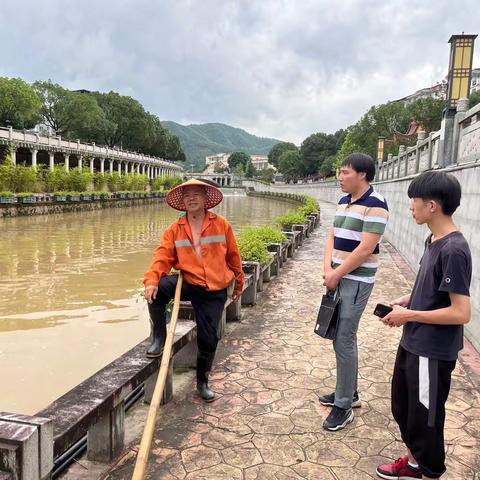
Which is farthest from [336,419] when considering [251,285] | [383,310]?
[251,285]

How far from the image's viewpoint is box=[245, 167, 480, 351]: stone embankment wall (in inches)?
181

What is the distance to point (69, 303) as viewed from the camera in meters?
7.62

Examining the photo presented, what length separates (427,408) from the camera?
2184 mm

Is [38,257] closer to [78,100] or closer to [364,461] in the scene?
[364,461]

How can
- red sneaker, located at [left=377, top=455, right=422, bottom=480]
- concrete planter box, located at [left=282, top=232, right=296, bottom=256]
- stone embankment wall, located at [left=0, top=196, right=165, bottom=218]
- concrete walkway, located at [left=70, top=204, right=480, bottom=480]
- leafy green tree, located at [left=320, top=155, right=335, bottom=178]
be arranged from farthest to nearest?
leafy green tree, located at [left=320, top=155, right=335, bottom=178]
stone embankment wall, located at [left=0, top=196, right=165, bottom=218]
concrete planter box, located at [left=282, top=232, right=296, bottom=256]
concrete walkway, located at [left=70, top=204, right=480, bottom=480]
red sneaker, located at [left=377, top=455, right=422, bottom=480]

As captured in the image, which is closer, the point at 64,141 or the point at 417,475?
the point at 417,475

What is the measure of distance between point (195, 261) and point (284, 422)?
1.32 meters

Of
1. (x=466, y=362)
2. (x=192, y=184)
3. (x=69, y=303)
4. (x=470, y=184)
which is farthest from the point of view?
(x=69, y=303)

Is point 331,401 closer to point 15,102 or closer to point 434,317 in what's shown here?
point 434,317

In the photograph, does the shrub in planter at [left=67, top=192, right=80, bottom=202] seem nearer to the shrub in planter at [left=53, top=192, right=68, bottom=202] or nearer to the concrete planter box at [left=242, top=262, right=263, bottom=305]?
the shrub in planter at [left=53, top=192, right=68, bottom=202]

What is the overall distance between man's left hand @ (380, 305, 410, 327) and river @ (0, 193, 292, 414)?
11.3 feet

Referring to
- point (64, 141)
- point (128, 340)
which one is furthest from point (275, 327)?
point (64, 141)

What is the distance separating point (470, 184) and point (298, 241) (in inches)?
284

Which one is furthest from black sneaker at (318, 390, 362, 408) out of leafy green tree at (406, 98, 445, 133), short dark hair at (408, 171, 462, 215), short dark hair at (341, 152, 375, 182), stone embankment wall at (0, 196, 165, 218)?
leafy green tree at (406, 98, 445, 133)
